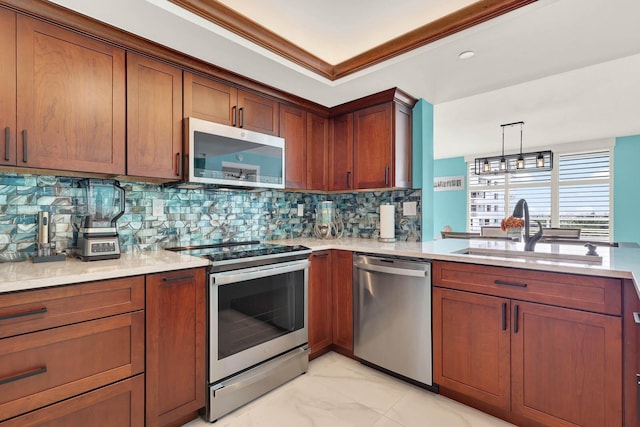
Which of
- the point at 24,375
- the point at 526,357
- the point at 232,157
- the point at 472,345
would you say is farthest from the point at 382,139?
the point at 24,375

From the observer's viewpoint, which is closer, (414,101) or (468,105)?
(414,101)

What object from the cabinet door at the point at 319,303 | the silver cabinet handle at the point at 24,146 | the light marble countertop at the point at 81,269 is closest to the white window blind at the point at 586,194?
the cabinet door at the point at 319,303

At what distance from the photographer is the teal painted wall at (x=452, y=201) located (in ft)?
24.8

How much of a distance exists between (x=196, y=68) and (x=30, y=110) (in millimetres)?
924

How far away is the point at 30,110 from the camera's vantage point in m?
1.51

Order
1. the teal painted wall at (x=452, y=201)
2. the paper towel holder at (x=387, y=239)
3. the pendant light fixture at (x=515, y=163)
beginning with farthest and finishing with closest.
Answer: the teal painted wall at (x=452, y=201) < the pendant light fixture at (x=515, y=163) < the paper towel holder at (x=387, y=239)

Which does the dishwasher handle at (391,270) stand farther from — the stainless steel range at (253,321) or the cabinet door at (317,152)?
the cabinet door at (317,152)

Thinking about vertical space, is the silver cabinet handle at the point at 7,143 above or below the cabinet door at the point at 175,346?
above

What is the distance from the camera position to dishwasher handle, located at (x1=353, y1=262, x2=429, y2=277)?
2.06 meters

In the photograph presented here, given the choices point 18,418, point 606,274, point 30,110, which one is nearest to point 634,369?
point 606,274

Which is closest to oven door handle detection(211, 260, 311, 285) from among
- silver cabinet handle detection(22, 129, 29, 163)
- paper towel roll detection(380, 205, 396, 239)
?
paper towel roll detection(380, 205, 396, 239)

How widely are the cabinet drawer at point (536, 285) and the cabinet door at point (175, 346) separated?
4.86 ft

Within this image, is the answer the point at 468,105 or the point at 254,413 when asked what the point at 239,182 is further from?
the point at 468,105

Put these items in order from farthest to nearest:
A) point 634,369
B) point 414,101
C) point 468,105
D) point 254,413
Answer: point 468,105 < point 414,101 < point 254,413 < point 634,369
